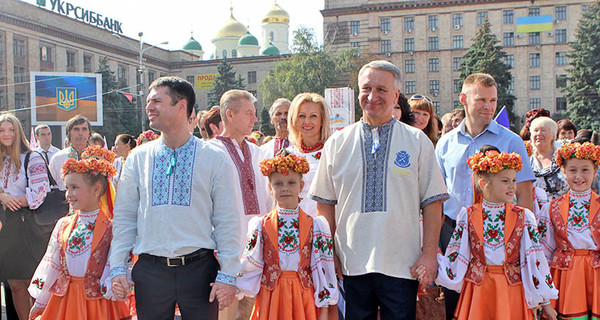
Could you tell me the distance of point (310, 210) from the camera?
5133 mm

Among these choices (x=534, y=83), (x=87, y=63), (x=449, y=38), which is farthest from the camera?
(x=449, y=38)

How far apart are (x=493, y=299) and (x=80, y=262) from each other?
130 inches

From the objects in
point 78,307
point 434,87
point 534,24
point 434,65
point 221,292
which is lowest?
point 78,307

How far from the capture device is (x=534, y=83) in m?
62.2

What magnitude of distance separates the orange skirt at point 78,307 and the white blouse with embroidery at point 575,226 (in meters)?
4.04

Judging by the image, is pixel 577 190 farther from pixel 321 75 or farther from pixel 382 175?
pixel 321 75

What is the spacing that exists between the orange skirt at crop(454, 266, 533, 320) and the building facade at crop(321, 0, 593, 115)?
57420mm

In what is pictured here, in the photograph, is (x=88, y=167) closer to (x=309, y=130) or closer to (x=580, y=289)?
(x=309, y=130)

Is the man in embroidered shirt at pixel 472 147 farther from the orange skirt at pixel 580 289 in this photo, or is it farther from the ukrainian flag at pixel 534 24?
the ukrainian flag at pixel 534 24

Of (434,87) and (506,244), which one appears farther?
(434,87)

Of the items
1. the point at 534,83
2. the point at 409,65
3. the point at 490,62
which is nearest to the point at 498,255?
the point at 490,62

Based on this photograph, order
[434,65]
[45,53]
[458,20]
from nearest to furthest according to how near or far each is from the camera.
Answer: [45,53], [458,20], [434,65]

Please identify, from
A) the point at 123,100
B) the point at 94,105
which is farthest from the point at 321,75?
the point at 94,105

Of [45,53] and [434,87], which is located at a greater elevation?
[45,53]
